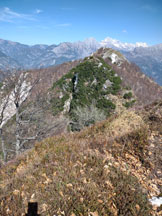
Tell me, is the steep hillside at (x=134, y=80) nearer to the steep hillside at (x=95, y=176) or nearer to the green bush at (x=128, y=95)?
the green bush at (x=128, y=95)

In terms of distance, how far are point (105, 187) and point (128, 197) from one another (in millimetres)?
585

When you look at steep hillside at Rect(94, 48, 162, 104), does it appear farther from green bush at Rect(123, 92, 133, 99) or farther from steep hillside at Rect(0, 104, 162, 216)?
steep hillside at Rect(0, 104, 162, 216)

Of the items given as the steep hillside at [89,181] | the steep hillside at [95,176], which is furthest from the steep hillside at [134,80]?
the steep hillside at [89,181]

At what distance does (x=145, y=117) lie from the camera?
827cm

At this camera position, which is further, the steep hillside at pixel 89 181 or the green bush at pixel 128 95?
the green bush at pixel 128 95

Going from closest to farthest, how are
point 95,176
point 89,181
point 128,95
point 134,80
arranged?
point 89,181 → point 95,176 → point 128,95 → point 134,80

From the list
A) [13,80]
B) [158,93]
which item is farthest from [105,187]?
[158,93]

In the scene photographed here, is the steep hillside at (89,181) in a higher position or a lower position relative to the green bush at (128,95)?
higher

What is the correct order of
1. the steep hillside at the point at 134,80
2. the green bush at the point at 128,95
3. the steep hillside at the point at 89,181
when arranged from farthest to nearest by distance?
1. the steep hillside at the point at 134,80
2. the green bush at the point at 128,95
3. the steep hillside at the point at 89,181

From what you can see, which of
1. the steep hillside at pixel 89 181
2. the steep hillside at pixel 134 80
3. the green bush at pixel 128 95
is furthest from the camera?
the steep hillside at pixel 134 80

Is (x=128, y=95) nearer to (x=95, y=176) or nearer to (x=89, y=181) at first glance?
(x=95, y=176)

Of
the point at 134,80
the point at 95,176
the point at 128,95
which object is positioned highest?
the point at 134,80

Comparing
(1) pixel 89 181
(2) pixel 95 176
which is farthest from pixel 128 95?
(1) pixel 89 181

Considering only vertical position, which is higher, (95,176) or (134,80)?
(134,80)
